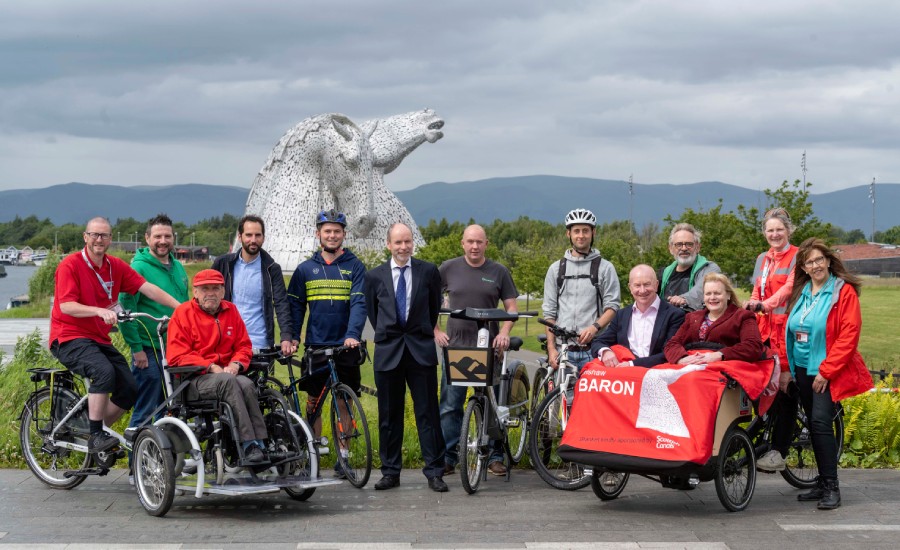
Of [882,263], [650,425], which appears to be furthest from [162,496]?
[882,263]

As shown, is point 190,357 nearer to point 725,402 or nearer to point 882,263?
point 725,402

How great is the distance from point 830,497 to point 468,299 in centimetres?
307

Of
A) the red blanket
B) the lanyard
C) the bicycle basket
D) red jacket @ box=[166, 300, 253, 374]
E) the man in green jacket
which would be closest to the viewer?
the red blanket

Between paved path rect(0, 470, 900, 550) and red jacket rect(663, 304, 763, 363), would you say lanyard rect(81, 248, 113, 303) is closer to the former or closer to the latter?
paved path rect(0, 470, 900, 550)

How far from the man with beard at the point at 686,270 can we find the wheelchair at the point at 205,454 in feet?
10.2

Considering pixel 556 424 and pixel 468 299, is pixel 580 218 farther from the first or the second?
pixel 556 424

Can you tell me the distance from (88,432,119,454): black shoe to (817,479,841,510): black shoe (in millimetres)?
5077

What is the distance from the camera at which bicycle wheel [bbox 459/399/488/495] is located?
736 centimetres

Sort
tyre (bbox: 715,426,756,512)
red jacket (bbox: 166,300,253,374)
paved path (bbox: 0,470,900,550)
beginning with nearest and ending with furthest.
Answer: paved path (bbox: 0,470,900,550), tyre (bbox: 715,426,756,512), red jacket (bbox: 166,300,253,374)

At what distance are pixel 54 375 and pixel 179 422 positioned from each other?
1698 mm

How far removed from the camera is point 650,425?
21.8 ft

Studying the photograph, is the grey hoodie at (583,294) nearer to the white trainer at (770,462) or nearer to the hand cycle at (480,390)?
the hand cycle at (480,390)

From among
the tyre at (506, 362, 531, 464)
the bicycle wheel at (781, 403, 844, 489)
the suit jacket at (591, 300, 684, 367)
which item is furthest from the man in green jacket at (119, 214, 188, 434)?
the bicycle wheel at (781, 403, 844, 489)

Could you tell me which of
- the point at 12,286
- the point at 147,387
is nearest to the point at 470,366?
the point at 147,387
